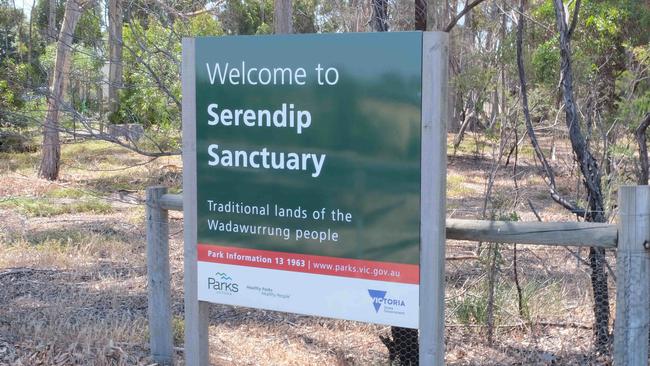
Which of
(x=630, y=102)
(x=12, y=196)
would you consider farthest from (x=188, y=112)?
(x=12, y=196)

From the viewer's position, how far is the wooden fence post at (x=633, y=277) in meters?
3.50

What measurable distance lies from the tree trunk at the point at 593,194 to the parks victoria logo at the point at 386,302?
80.8 inches

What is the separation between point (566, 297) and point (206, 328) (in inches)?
141

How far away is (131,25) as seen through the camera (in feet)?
20.1

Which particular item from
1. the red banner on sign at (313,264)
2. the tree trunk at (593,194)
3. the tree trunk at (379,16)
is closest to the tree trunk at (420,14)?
the tree trunk at (379,16)

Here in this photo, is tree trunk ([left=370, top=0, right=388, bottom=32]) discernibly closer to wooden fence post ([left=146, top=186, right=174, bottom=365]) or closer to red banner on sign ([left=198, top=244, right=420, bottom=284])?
wooden fence post ([left=146, top=186, right=174, bottom=365])

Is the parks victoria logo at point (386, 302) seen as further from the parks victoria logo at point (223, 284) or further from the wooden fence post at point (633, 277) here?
the wooden fence post at point (633, 277)

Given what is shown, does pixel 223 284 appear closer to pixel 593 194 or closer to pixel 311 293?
pixel 311 293

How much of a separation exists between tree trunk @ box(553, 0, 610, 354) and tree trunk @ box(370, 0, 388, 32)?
1.50 m

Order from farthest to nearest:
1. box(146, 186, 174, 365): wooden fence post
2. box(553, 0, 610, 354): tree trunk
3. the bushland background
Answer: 1. the bushland background
2. box(553, 0, 610, 354): tree trunk
3. box(146, 186, 174, 365): wooden fence post

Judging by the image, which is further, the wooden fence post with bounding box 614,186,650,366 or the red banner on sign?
the red banner on sign

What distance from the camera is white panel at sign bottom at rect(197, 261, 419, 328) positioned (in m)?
3.67

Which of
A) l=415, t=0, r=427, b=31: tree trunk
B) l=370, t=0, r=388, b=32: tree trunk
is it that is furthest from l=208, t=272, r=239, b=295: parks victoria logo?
l=415, t=0, r=427, b=31: tree trunk

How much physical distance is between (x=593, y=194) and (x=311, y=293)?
247 centimetres
